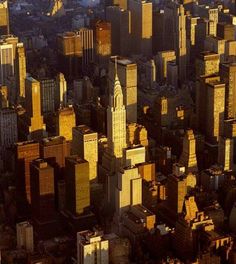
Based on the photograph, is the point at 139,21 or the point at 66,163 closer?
the point at 66,163

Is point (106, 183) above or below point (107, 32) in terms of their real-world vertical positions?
below

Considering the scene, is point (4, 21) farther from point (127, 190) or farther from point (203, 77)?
point (127, 190)

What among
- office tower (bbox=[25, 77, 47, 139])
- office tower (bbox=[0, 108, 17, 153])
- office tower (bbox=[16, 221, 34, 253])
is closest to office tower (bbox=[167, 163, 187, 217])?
office tower (bbox=[16, 221, 34, 253])

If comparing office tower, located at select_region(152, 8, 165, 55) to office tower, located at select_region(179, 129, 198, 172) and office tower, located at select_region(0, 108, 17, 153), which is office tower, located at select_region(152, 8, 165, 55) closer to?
office tower, located at select_region(0, 108, 17, 153)

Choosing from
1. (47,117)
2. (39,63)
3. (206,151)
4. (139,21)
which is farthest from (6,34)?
(206,151)

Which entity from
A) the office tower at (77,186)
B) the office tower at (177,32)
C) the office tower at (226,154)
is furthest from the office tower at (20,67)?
the office tower at (77,186)

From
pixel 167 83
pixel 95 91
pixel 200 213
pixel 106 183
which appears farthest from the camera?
pixel 167 83

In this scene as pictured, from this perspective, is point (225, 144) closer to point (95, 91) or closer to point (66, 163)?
point (66, 163)

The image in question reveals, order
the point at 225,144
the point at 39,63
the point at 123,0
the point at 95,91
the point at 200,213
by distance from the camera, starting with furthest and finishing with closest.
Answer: the point at 123,0 → the point at 39,63 → the point at 95,91 → the point at 225,144 → the point at 200,213

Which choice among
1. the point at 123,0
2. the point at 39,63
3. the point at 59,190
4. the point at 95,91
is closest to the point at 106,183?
the point at 59,190
